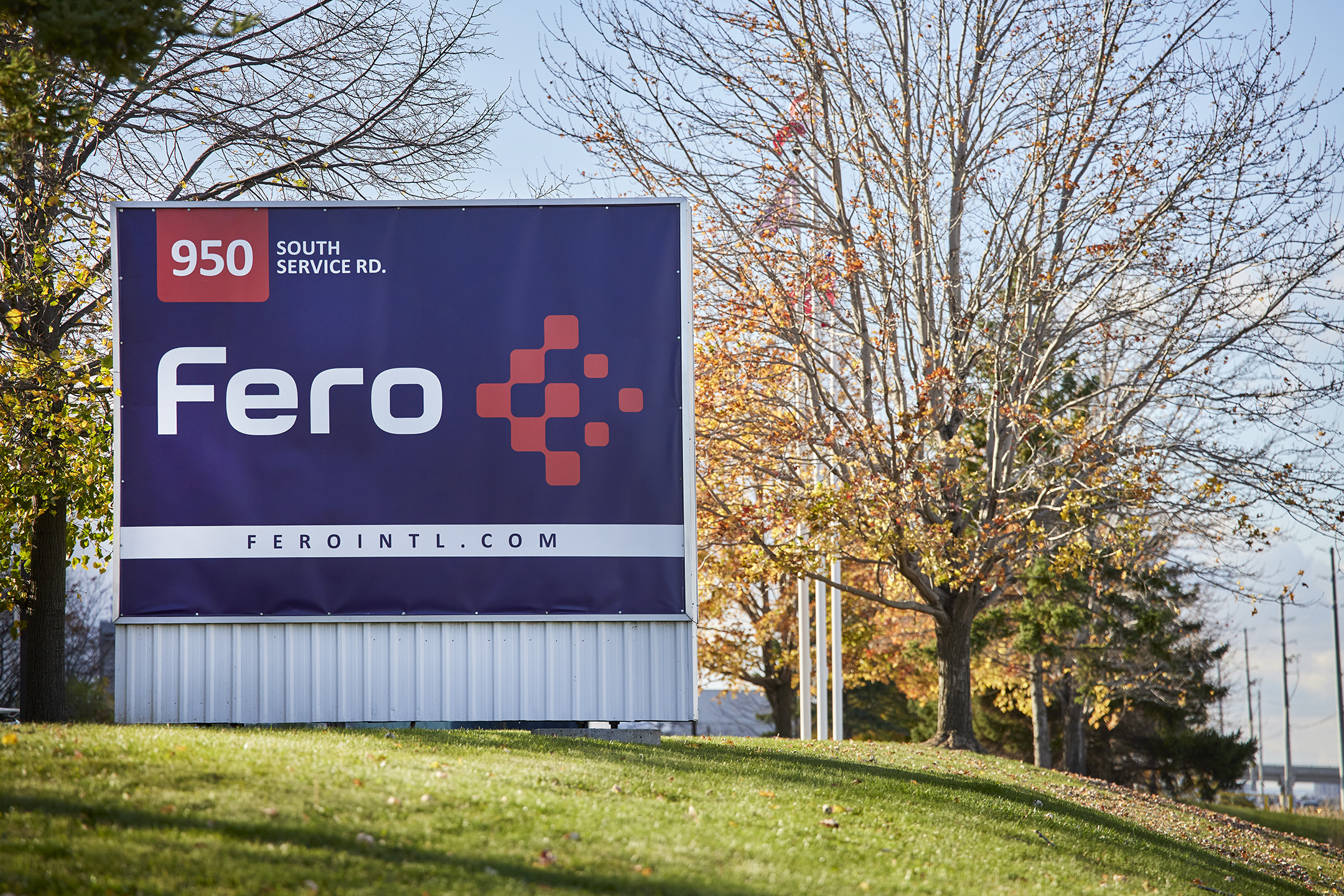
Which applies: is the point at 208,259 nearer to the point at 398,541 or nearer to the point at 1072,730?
the point at 398,541

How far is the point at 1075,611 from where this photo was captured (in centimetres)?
2584

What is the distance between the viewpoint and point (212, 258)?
1052 cm

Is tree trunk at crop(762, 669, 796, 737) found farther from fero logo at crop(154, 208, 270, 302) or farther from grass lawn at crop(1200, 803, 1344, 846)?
fero logo at crop(154, 208, 270, 302)

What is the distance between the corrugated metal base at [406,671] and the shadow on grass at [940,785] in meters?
0.43

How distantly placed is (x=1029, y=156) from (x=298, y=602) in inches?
494

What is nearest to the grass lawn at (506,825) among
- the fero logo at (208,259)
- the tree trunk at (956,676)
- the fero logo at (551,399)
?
the fero logo at (551,399)

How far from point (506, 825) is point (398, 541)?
4.14m

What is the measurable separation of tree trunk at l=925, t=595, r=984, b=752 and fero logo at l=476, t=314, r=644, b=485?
1022 centimetres

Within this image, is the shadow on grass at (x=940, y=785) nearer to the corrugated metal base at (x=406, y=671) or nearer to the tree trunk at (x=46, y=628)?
the corrugated metal base at (x=406, y=671)

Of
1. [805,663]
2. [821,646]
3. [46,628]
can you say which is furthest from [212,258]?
[805,663]

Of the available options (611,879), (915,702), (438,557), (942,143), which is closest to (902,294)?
(942,143)

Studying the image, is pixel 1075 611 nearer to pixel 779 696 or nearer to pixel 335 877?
pixel 779 696

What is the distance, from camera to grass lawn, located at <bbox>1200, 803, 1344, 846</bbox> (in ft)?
87.0

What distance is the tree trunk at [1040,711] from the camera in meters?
28.9
